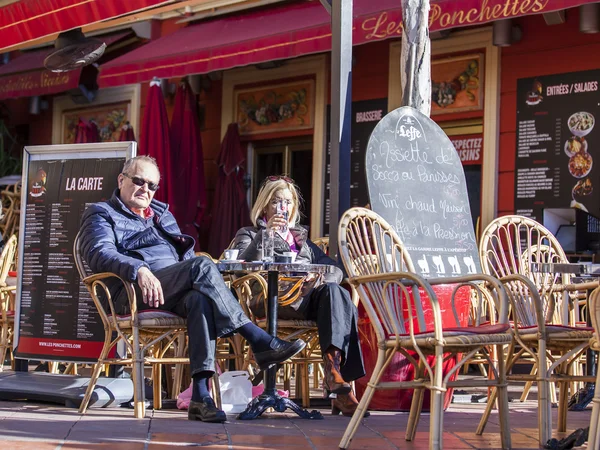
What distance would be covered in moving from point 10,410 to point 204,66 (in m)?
4.35

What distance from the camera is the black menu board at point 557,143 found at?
746 centimetres

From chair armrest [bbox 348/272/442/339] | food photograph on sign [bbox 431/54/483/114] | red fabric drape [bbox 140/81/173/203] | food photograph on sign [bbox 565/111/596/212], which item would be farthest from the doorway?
chair armrest [bbox 348/272/442/339]

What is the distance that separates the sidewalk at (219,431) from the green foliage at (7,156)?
7124mm

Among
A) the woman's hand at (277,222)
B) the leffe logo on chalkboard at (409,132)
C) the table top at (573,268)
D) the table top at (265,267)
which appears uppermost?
the leffe logo on chalkboard at (409,132)

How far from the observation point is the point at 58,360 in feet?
18.5

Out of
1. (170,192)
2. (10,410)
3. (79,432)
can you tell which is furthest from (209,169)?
(79,432)

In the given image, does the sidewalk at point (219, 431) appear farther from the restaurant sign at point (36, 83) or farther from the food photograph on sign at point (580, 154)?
the restaurant sign at point (36, 83)

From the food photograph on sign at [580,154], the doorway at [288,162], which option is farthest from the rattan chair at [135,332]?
the doorway at [288,162]

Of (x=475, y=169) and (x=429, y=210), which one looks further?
(x=475, y=169)

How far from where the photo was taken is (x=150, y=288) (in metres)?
4.57

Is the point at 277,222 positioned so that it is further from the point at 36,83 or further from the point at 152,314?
the point at 36,83

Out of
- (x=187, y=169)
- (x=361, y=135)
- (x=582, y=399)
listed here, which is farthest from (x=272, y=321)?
(x=187, y=169)

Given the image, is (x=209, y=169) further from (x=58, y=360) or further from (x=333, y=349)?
(x=333, y=349)

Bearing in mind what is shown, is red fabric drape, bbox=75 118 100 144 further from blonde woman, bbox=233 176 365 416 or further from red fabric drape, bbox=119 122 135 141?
blonde woman, bbox=233 176 365 416
